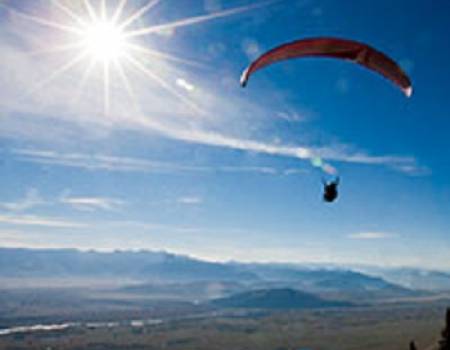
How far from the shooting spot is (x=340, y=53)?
1349cm

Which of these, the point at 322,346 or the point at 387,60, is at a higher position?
the point at 387,60

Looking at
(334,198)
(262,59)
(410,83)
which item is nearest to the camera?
(410,83)

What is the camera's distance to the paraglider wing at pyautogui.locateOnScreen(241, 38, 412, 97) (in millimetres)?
12812

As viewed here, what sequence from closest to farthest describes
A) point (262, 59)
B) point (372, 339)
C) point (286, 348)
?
point (262, 59)
point (286, 348)
point (372, 339)

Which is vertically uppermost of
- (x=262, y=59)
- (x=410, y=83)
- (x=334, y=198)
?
(x=262, y=59)

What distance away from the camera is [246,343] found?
194 meters

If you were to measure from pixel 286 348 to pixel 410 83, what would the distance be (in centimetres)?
18107

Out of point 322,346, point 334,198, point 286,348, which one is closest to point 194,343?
point 286,348

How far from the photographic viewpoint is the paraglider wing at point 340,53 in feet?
42.0

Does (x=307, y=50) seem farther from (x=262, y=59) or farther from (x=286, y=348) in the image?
(x=286, y=348)

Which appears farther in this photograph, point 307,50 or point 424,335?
point 424,335

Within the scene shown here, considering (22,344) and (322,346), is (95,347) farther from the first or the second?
(322,346)

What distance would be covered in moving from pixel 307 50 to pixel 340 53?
39.1 inches

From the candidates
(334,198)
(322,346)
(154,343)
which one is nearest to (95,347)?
(154,343)
